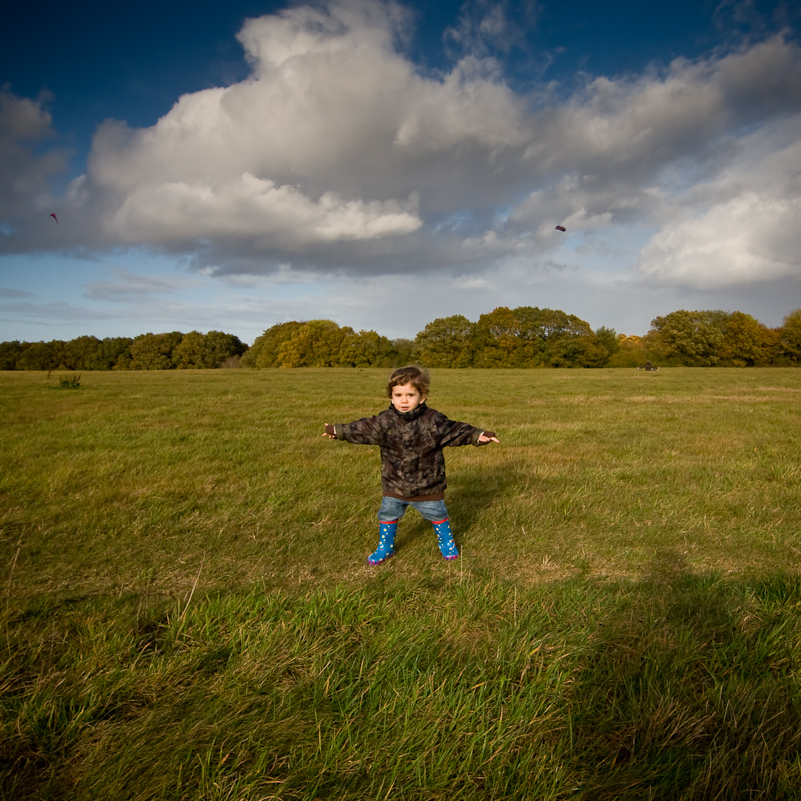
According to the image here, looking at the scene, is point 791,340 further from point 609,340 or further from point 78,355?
point 78,355

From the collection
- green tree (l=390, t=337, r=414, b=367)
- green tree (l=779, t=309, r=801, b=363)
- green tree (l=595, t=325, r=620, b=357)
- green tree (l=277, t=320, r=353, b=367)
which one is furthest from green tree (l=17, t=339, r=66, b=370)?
green tree (l=779, t=309, r=801, b=363)

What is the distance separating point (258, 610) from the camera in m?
3.34

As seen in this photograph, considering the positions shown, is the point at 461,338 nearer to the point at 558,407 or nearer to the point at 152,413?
the point at 558,407

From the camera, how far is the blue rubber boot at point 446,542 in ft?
14.8

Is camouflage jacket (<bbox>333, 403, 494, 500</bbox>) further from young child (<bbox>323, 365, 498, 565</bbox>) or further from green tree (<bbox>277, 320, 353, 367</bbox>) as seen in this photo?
green tree (<bbox>277, 320, 353, 367</bbox>)

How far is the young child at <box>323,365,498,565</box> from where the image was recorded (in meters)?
4.52

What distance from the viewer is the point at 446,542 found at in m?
4.53

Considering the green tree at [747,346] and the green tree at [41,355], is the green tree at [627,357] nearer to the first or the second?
the green tree at [747,346]

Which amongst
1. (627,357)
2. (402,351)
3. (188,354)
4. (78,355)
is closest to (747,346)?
(627,357)

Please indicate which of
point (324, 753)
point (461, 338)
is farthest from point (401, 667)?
point (461, 338)

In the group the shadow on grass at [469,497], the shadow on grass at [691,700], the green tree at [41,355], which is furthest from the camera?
the green tree at [41,355]

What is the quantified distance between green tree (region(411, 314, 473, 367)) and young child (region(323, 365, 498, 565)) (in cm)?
7638

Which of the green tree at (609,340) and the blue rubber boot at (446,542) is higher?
the green tree at (609,340)

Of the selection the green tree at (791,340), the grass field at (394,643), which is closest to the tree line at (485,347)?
the green tree at (791,340)
